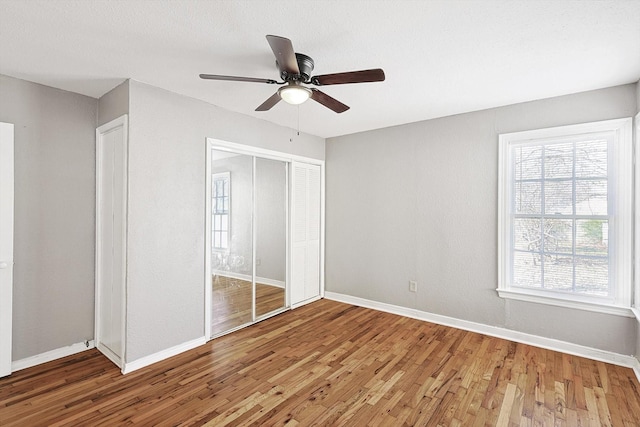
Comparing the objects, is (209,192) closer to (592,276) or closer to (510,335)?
(510,335)

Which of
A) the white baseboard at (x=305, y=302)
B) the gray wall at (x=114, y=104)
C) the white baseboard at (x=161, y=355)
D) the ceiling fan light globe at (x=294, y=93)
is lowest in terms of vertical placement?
the white baseboard at (x=161, y=355)

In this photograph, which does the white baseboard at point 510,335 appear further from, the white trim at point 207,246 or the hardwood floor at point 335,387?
the white trim at point 207,246

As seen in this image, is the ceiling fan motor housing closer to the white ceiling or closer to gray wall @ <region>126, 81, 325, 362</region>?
the white ceiling

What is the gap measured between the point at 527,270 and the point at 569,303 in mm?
446

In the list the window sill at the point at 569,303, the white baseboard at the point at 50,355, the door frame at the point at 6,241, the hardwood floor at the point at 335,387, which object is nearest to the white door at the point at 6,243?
the door frame at the point at 6,241

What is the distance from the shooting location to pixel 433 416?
2135 mm

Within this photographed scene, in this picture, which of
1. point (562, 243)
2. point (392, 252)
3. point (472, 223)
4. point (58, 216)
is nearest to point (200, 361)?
point (58, 216)

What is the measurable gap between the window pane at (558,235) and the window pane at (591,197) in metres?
0.16

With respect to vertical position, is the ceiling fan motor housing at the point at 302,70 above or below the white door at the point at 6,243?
above

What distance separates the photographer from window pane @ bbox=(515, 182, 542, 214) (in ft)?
10.6

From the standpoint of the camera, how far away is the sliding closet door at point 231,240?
3387mm

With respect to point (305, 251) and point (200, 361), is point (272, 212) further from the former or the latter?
point (200, 361)

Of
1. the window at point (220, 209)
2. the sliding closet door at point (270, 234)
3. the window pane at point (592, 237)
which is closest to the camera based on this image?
the window pane at point (592, 237)

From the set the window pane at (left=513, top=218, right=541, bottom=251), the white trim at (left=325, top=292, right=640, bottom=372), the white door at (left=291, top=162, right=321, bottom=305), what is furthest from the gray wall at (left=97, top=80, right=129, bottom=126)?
the window pane at (left=513, top=218, right=541, bottom=251)
